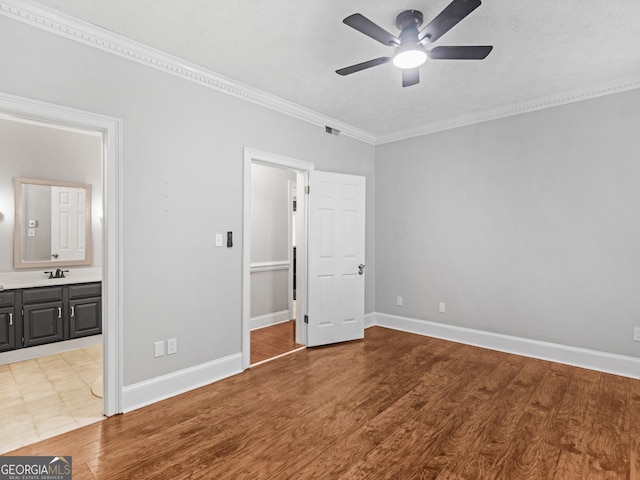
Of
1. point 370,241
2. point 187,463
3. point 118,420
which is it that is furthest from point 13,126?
point 370,241

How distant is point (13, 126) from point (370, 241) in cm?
465

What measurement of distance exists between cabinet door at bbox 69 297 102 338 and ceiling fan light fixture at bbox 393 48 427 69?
13.9ft

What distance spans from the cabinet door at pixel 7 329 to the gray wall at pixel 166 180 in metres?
1.99

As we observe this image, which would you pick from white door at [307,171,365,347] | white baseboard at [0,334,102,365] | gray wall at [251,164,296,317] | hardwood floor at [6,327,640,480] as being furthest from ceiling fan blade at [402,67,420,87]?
white baseboard at [0,334,102,365]

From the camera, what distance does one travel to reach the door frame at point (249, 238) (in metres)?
3.43

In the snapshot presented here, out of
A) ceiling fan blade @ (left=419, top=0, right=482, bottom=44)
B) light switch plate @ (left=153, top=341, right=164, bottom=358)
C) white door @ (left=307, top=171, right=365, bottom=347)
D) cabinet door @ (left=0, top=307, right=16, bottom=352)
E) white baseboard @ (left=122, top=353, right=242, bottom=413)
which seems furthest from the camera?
white door @ (left=307, top=171, right=365, bottom=347)


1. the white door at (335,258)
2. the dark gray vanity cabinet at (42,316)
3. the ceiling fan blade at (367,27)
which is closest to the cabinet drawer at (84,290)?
the dark gray vanity cabinet at (42,316)

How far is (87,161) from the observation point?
4.49 meters

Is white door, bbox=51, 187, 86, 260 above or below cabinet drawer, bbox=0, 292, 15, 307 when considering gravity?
above

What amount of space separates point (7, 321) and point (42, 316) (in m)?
0.29

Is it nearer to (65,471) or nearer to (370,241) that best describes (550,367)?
(370,241)

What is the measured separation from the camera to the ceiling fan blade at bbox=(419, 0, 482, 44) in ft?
5.77

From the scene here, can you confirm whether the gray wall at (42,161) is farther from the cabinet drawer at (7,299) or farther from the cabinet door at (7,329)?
the cabinet door at (7,329)

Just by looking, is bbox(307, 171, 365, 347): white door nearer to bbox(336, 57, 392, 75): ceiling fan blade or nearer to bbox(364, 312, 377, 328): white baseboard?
bbox(364, 312, 377, 328): white baseboard
